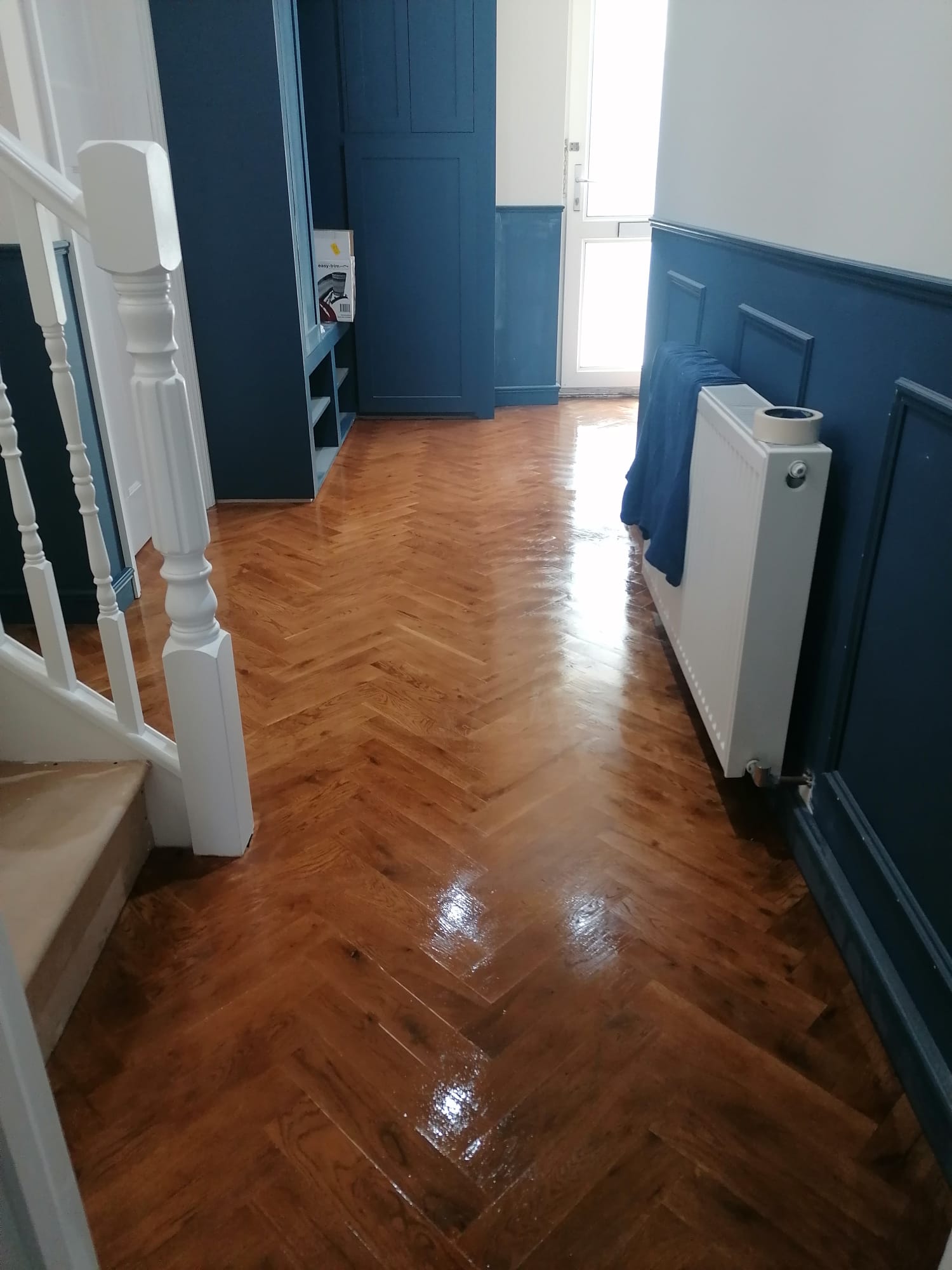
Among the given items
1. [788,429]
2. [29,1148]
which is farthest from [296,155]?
[29,1148]

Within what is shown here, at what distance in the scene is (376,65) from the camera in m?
4.13

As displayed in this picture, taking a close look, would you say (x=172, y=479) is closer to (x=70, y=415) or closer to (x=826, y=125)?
(x=70, y=415)

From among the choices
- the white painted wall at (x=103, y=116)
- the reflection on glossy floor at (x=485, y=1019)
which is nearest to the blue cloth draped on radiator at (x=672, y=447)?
the reflection on glossy floor at (x=485, y=1019)

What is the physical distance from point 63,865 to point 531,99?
4314 mm

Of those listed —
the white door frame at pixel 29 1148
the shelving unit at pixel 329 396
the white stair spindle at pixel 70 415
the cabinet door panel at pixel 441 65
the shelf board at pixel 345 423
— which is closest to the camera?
the white door frame at pixel 29 1148

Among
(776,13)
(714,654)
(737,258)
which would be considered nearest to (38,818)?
(714,654)

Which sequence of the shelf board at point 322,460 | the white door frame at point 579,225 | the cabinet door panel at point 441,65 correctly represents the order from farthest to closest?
the white door frame at point 579,225 < the cabinet door panel at point 441,65 < the shelf board at point 322,460

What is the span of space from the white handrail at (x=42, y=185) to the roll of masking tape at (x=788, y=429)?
106 cm

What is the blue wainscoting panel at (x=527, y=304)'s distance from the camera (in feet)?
Answer: 15.5

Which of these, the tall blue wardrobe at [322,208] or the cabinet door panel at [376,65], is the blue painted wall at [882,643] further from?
the cabinet door panel at [376,65]

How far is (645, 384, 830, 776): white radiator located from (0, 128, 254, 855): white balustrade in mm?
888

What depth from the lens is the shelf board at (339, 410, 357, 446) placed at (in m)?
4.42

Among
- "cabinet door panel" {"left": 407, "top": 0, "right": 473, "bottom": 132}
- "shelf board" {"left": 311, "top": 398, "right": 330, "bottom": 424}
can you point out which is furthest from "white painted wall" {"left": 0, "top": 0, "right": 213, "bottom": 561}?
"cabinet door panel" {"left": 407, "top": 0, "right": 473, "bottom": 132}

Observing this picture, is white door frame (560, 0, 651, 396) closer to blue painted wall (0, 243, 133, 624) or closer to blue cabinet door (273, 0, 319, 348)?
blue cabinet door (273, 0, 319, 348)
